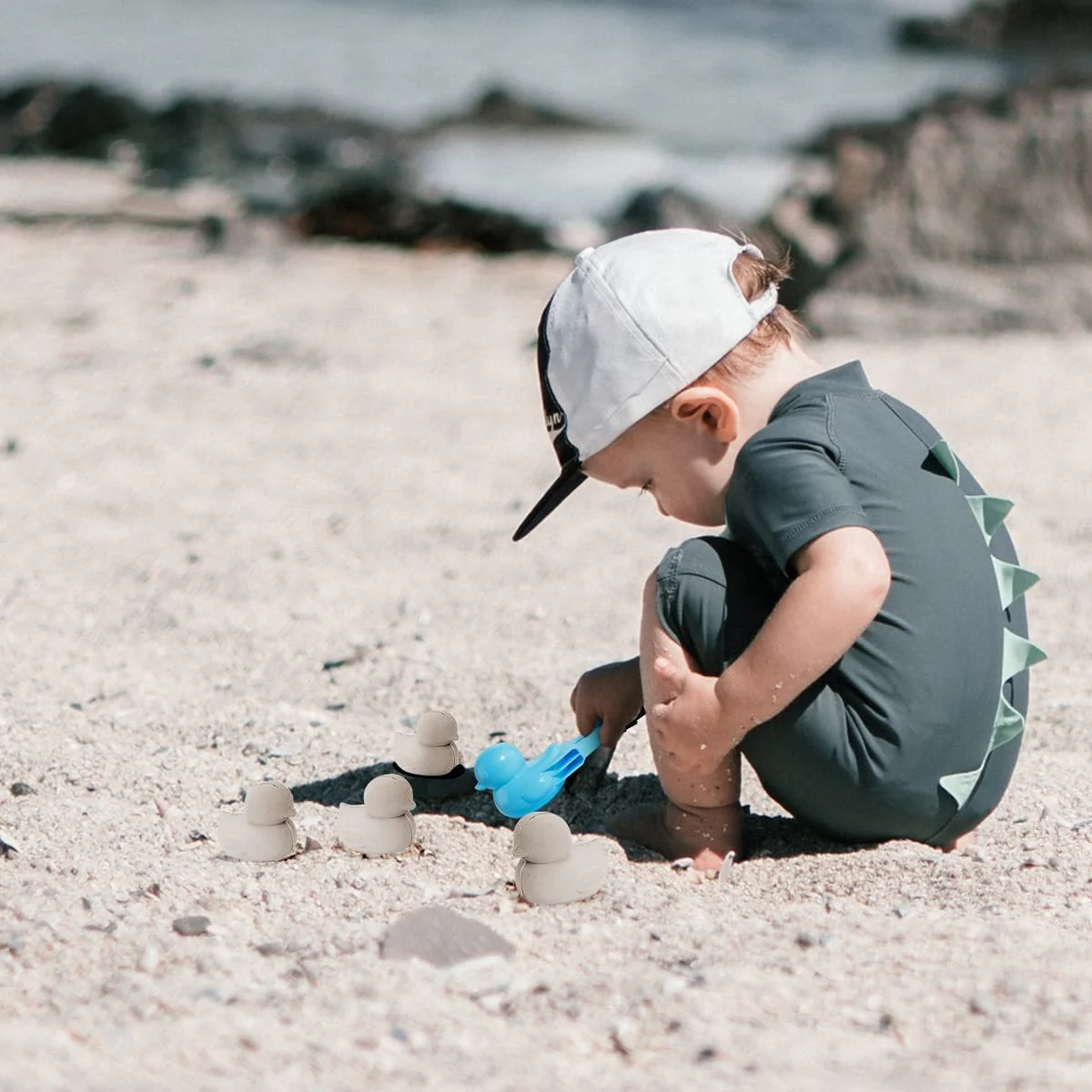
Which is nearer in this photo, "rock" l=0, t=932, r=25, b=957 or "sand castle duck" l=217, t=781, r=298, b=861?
"rock" l=0, t=932, r=25, b=957

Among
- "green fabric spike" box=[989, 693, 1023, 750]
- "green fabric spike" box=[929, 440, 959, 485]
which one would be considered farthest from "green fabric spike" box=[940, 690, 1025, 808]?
"green fabric spike" box=[929, 440, 959, 485]

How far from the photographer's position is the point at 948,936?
1.84m

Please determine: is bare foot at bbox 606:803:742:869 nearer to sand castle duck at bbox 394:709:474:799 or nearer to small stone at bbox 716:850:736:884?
small stone at bbox 716:850:736:884

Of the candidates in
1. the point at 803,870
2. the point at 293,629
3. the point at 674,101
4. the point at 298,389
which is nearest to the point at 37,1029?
the point at 803,870

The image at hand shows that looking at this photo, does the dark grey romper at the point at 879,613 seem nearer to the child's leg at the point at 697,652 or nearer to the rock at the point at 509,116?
the child's leg at the point at 697,652

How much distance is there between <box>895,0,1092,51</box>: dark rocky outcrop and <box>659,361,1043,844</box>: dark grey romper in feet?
58.3

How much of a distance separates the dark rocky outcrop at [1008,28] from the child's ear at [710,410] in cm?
1780

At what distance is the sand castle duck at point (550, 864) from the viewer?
6.58 ft

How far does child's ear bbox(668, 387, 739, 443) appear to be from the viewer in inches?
79.4

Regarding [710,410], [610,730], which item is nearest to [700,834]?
[610,730]

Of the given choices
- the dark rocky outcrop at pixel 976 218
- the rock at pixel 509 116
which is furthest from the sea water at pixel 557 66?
the dark rocky outcrop at pixel 976 218

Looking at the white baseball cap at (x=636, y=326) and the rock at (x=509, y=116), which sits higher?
the white baseball cap at (x=636, y=326)

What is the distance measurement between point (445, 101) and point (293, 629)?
47.8 feet

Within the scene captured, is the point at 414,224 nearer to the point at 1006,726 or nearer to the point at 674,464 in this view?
the point at 674,464
